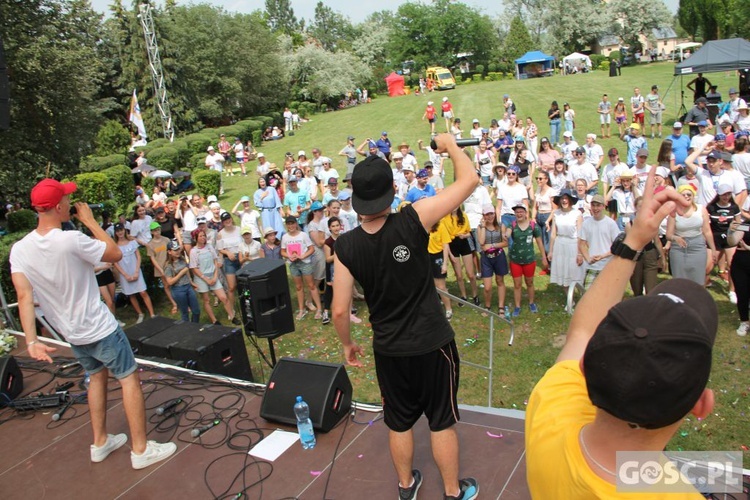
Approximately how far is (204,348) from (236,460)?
80.6 inches

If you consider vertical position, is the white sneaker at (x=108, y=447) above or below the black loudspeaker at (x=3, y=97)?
below

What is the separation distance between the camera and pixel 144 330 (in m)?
7.42

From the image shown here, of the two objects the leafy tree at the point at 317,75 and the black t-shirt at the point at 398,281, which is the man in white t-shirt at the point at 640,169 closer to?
the black t-shirt at the point at 398,281

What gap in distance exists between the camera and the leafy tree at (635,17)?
61.6 m

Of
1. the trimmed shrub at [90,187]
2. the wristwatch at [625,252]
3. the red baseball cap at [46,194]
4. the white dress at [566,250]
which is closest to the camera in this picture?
the wristwatch at [625,252]

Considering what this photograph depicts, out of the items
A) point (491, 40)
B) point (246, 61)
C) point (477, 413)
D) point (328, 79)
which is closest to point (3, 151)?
point (477, 413)

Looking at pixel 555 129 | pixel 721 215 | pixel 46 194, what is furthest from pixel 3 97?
pixel 555 129

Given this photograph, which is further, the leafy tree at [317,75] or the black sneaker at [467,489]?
the leafy tree at [317,75]

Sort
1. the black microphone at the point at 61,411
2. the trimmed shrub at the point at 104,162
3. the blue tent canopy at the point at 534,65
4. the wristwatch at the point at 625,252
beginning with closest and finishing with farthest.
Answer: the wristwatch at the point at 625,252 < the black microphone at the point at 61,411 < the trimmed shrub at the point at 104,162 < the blue tent canopy at the point at 534,65

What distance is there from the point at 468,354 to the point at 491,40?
232 ft

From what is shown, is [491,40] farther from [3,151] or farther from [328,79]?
[3,151]

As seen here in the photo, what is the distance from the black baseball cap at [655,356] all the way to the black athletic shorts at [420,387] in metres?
2.24

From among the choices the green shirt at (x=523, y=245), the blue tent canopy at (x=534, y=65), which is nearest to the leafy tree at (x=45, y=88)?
the green shirt at (x=523, y=245)

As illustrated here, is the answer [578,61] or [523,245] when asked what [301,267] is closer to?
[523,245]
